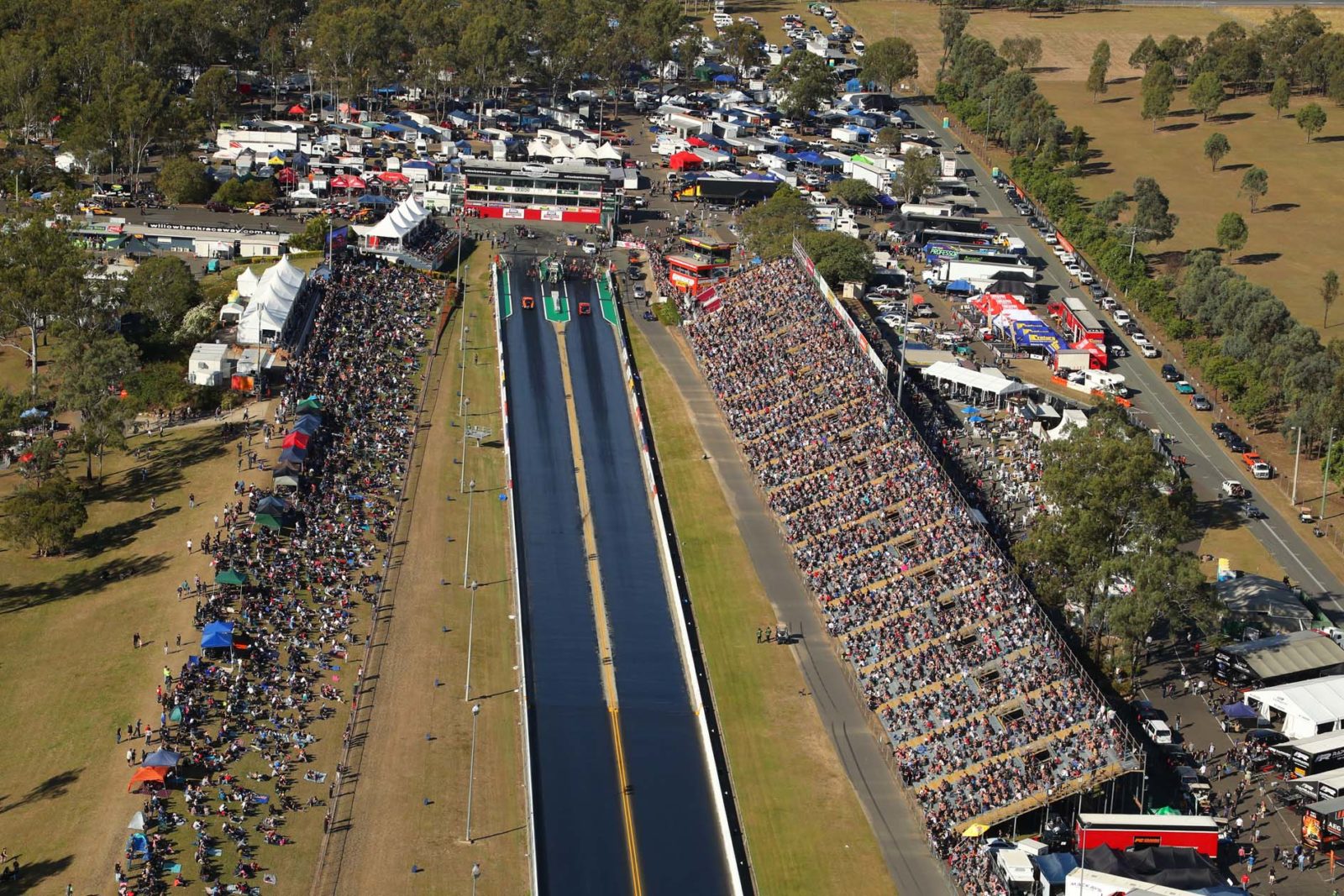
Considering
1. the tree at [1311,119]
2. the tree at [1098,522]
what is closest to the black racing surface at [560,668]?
the tree at [1098,522]

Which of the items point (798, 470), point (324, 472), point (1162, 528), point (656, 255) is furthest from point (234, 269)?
point (1162, 528)

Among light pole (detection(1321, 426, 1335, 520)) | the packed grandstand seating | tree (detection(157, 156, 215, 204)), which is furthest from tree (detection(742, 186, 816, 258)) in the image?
tree (detection(157, 156, 215, 204))

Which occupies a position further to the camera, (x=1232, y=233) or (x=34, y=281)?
(x=1232, y=233)

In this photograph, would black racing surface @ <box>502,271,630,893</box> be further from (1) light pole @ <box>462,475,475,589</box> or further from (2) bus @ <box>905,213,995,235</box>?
(2) bus @ <box>905,213,995,235</box>

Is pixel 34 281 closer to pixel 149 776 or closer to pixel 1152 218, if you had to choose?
pixel 149 776

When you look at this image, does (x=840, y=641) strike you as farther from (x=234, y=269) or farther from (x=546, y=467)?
(x=234, y=269)

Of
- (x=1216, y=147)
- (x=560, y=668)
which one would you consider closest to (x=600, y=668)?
(x=560, y=668)
